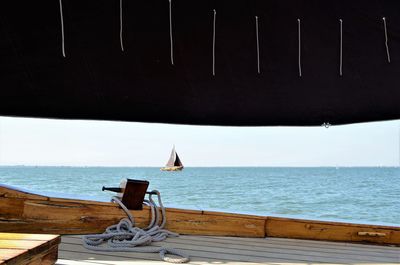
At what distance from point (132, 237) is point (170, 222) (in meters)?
0.29

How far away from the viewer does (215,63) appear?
1.38 m

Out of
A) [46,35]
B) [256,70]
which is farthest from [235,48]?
[46,35]

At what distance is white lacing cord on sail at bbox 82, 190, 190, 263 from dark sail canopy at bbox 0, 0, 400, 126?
2.15 ft

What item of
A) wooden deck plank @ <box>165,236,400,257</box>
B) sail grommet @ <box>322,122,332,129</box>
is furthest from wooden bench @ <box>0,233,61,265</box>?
sail grommet @ <box>322,122,332,129</box>

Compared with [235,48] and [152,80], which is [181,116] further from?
[235,48]

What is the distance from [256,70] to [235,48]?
0.37ft

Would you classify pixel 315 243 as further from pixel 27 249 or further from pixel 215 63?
pixel 27 249

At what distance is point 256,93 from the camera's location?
1.42 m

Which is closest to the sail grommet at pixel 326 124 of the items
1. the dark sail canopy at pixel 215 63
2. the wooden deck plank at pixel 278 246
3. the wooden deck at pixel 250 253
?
the dark sail canopy at pixel 215 63

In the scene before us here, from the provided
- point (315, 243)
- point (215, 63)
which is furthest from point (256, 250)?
point (215, 63)

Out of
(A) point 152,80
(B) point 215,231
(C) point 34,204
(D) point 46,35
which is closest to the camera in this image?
(D) point 46,35

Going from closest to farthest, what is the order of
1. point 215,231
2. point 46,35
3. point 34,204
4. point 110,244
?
1. point 46,35
2. point 110,244
3. point 34,204
4. point 215,231

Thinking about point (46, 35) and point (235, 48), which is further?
point (235, 48)

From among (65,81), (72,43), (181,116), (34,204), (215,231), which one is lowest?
(215,231)
